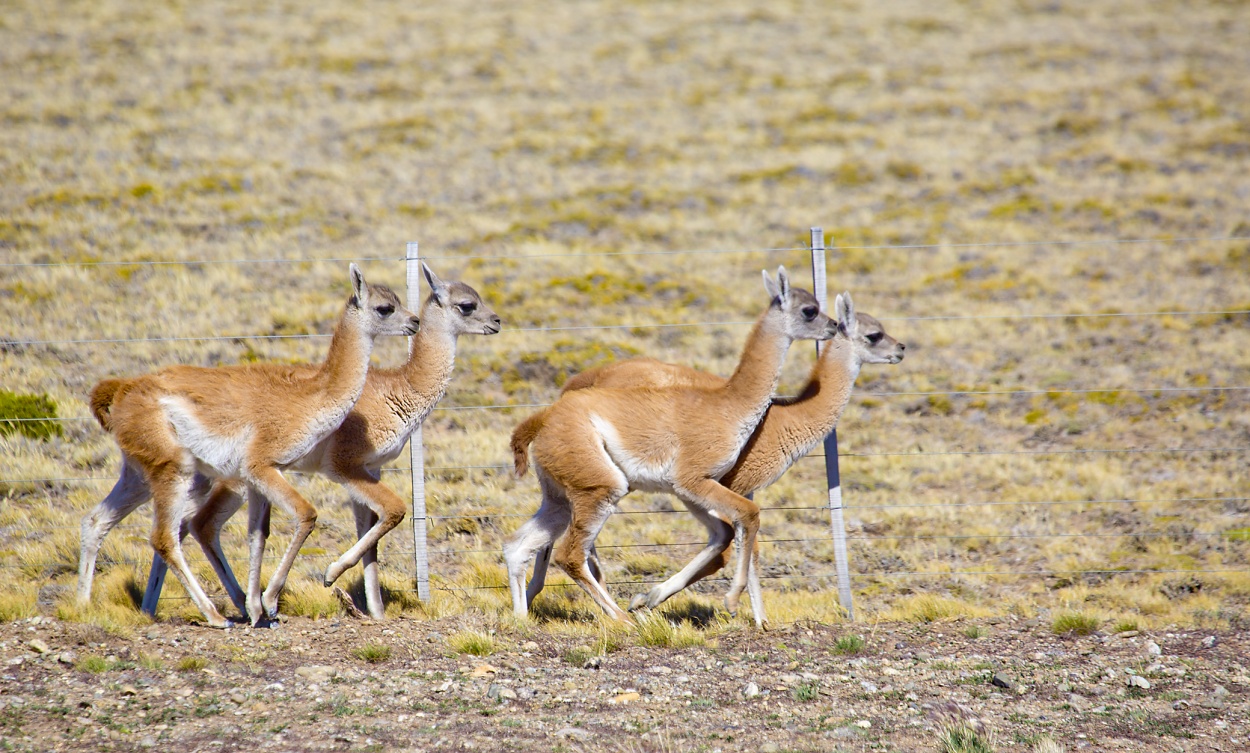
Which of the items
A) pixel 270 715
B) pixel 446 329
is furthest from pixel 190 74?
pixel 270 715

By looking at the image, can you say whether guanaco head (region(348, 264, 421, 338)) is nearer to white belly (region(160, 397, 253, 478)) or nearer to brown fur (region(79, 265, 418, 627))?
brown fur (region(79, 265, 418, 627))

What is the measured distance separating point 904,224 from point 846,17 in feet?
59.3

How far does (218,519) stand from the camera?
7.49 metres

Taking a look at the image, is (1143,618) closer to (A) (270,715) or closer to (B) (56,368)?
(A) (270,715)

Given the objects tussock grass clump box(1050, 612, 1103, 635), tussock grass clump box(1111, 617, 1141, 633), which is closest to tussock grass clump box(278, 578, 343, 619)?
tussock grass clump box(1050, 612, 1103, 635)

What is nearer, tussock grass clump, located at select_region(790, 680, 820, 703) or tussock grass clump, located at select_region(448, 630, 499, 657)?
tussock grass clump, located at select_region(790, 680, 820, 703)

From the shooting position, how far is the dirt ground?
5215 mm

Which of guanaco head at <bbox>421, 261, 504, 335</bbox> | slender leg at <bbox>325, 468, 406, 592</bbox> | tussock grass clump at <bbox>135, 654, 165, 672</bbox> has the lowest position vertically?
tussock grass clump at <bbox>135, 654, 165, 672</bbox>

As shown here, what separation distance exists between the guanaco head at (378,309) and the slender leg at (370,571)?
127 centimetres

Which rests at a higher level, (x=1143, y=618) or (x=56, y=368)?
(x=56, y=368)

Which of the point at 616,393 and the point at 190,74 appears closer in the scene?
the point at 616,393

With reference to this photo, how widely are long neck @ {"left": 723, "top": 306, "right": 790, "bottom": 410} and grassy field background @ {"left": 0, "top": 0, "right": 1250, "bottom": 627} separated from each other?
1245mm

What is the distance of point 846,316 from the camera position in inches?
323

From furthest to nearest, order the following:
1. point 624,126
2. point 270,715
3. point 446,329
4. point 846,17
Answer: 1. point 846,17
2. point 624,126
3. point 446,329
4. point 270,715
